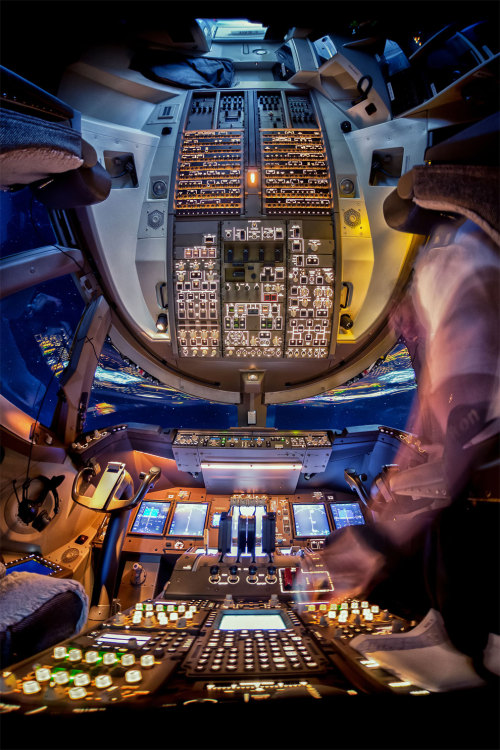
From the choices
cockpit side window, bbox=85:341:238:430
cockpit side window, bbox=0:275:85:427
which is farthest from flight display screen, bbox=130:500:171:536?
cockpit side window, bbox=85:341:238:430

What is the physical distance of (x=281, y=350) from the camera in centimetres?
311

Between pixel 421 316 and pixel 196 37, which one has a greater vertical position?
pixel 196 37

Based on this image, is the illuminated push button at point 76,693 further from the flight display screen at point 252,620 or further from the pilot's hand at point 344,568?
the pilot's hand at point 344,568

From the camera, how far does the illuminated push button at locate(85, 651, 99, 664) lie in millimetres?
1009

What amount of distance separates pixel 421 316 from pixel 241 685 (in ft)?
8.31

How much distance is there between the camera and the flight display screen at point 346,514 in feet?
9.61

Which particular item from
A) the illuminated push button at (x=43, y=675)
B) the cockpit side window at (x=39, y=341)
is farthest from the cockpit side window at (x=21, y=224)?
the illuminated push button at (x=43, y=675)

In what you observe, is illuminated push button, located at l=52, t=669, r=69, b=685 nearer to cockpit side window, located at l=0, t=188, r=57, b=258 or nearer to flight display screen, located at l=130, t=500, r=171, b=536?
flight display screen, located at l=130, t=500, r=171, b=536

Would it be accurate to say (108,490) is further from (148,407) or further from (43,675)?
(148,407)

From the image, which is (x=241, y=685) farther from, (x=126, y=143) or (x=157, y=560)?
(x=126, y=143)

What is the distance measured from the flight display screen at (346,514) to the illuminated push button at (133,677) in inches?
89.4

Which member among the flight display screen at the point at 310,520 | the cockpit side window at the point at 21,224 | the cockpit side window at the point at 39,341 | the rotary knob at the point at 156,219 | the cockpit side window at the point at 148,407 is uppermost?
the rotary knob at the point at 156,219

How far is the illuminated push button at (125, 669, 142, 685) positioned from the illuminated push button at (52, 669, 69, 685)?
0.47 feet

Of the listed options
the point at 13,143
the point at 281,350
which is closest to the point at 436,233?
the point at 281,350
